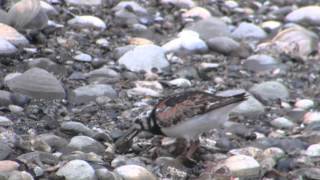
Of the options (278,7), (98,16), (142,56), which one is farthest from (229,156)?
(278,7)

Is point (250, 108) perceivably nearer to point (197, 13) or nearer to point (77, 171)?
point (77, 171)

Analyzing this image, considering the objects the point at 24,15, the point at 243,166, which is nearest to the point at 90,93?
the point at 24,15

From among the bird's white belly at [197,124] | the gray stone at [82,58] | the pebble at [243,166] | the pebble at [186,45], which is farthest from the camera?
the pebble at [186,45]

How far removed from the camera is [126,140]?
17.3ft

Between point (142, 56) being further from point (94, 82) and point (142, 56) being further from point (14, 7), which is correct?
point (14, 7)

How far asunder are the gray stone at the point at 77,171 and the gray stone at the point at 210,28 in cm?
357

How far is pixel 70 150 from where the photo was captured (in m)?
4.99

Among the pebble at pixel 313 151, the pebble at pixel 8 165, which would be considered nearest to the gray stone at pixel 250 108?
the pebble at pixel 313 151

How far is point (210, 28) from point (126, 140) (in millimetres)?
3028

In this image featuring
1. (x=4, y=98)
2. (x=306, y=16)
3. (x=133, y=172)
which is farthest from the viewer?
(x=306, y=16)

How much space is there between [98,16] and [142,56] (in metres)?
1.16

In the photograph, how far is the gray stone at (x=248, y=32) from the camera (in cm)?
830

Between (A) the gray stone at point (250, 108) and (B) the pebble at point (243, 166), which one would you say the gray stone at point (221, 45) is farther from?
(B) the pebble at point (243, 166)

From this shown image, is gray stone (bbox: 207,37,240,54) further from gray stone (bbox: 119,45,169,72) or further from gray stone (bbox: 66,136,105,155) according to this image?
gray stone (bbox: 66,136,105,155)
